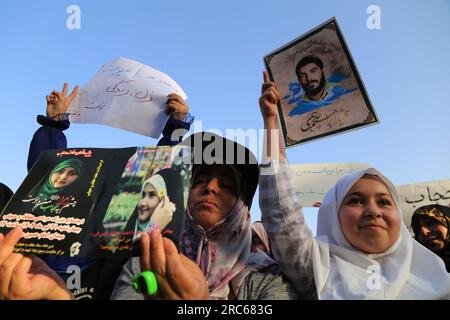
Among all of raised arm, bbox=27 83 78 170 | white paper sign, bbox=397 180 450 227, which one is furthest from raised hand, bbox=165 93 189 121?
white paper sign, bbox=397 180 450 227

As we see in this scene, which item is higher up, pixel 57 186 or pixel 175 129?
pixel 175 129

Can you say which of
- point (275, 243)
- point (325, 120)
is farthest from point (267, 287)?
point (325, 120)

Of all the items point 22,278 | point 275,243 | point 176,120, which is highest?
point 176,120

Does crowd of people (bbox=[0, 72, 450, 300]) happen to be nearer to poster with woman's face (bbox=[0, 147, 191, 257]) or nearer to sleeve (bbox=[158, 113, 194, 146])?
poster with woman's face (bbox=[0, 147, 191, 257])

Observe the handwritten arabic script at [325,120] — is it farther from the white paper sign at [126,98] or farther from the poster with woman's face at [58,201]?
the poster with woman's face at [58,201]

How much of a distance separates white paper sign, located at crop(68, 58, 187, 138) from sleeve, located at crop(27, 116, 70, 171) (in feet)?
0.32

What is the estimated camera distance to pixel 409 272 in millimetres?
1624

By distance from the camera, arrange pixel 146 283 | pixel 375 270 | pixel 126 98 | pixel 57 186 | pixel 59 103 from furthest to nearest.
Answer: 1. pixel 59 103
2. pixel 126 98
3. pixel 375 270
4. pixel 57 186
5. pixel 146 283

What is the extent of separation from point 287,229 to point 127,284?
26.3 inches

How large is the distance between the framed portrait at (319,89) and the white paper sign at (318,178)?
67.2 inches

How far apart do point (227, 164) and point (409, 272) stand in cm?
96

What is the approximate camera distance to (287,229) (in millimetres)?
1486

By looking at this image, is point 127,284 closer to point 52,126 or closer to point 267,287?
point 267,287

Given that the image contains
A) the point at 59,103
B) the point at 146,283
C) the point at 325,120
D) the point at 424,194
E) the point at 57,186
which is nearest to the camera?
the point at 146,283
